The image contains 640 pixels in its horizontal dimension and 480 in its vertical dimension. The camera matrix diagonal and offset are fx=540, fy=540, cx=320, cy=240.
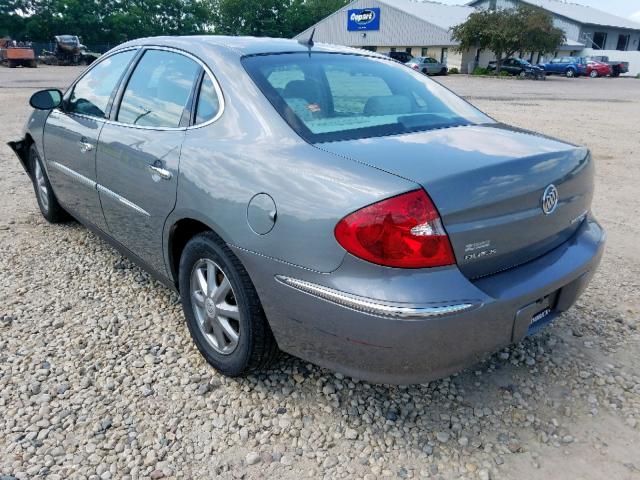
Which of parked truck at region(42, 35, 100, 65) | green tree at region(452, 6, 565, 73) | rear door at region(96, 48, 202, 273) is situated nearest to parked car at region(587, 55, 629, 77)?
green tree at region(452, 6, 565, 73)

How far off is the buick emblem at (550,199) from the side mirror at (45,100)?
345 cm

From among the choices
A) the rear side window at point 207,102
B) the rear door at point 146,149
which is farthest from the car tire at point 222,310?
the rear side window at point 207,102

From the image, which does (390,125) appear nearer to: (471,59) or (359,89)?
(359,89)

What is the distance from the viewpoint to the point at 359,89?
2.96 metres

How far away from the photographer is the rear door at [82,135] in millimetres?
3467

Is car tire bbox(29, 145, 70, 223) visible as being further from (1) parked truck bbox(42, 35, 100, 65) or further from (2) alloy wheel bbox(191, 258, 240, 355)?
(1) parked truck bbox(42, 35, 100, 65)

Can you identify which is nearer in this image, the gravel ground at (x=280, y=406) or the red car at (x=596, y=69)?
the gravel ground at (x=280, y=406)

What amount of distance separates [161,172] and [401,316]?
58.8 inches

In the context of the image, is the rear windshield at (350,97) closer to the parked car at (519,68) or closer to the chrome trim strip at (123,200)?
the chrome trim strip at (123,200)

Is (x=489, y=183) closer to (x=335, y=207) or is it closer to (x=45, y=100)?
(x=335, y=207)

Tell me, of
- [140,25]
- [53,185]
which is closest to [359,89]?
[53,185]

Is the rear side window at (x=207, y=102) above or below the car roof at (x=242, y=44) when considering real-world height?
below

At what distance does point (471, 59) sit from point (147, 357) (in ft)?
164

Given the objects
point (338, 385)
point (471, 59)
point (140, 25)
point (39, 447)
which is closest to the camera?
point (39, 447)
